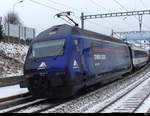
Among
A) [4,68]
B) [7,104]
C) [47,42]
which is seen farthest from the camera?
[4,68]

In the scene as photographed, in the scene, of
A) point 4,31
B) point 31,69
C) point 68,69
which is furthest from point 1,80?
point 4,31

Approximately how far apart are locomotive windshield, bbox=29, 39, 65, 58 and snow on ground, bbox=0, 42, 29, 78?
8221 mm

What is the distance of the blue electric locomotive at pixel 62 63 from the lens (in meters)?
11.2

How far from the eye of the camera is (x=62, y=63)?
1144 centimetres

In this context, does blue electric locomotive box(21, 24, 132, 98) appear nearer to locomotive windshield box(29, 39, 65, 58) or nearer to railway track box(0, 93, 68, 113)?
locomotive windshield box(29, 39, 65, 58)

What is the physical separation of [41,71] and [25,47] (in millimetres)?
21415

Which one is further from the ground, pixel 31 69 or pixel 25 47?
pixel 25 47

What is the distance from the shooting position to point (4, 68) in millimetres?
22703

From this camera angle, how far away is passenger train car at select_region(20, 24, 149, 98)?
1124cm

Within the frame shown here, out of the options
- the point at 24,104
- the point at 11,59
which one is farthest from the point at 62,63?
the point at 11,59

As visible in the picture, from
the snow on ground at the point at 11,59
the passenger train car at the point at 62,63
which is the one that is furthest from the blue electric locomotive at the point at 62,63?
the snow on ground at the point at 11,59

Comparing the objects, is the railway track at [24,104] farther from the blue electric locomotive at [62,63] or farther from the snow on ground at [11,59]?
the snow on ground at [11,59]

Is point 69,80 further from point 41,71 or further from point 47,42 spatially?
point 47,42

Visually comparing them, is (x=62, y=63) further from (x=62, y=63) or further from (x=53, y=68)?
(x=53, y=68)
